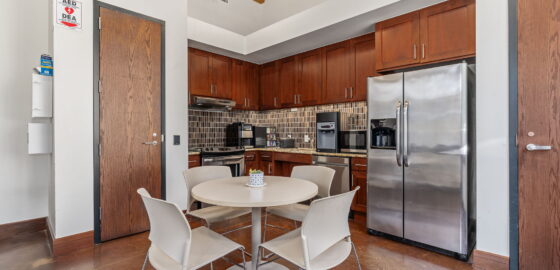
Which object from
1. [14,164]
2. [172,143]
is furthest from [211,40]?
[14,164]

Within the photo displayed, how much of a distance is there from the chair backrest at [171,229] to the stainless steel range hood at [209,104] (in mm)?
2759

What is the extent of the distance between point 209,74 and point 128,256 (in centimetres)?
277

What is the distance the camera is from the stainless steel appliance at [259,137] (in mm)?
4715

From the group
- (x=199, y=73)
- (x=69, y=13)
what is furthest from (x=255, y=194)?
(x=199, y=73)

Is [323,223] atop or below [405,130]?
below

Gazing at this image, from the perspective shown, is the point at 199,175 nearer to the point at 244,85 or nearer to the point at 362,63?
the point at 362,63

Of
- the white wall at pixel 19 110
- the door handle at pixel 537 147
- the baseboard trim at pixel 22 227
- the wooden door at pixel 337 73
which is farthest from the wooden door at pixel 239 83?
the door handle at pixel 537 147

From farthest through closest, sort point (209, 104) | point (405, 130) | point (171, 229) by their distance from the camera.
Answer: point (209, 104)
point (405, 130)
point (171, 229)

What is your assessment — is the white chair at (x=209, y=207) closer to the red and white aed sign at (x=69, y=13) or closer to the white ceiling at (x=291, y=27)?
the red and white aed sign at (x=69, y=13)

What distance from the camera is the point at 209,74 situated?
4273 mm

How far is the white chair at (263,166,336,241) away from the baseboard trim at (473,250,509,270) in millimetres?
1269

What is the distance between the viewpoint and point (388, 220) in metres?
2.77

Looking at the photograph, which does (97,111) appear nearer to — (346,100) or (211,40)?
(211,40)

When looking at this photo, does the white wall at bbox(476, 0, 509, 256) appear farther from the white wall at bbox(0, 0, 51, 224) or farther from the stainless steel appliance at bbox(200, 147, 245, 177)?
the white wall at bbox(0, 0, 51, 224)
